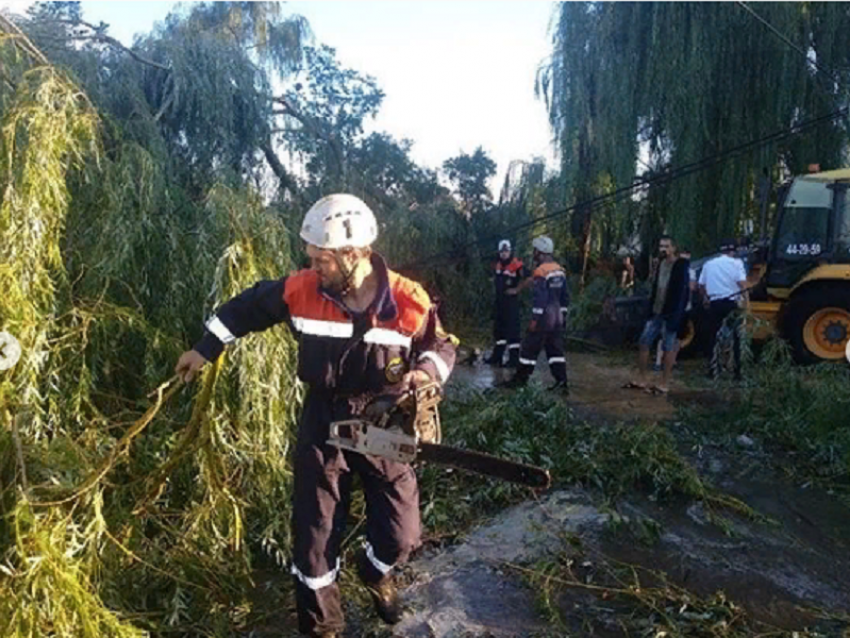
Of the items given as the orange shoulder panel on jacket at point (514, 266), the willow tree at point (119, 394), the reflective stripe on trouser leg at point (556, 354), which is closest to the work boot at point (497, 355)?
the orange shoulder panel on jacket at point (514, 266)

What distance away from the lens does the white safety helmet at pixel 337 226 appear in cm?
281

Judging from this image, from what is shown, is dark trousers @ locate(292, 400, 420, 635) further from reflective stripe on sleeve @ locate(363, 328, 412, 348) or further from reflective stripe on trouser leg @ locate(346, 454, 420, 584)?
reflective stripe on sleeve @ locate(363, 328, 412, 348)

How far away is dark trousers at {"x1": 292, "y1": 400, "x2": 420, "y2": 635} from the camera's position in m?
2.89

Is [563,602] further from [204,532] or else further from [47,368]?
[47,368]

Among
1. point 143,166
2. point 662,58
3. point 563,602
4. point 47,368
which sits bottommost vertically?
point 563,602

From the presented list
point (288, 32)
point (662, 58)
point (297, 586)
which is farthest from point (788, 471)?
point (288, 32)

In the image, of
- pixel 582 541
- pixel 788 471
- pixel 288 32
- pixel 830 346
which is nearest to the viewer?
pixel 582 541

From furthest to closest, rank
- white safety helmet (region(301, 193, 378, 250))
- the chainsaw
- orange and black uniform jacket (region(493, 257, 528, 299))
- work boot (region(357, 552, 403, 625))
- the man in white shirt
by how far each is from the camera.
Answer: orange and black uniform jacket (region(493, 257, 528, 299))
the man in white shirt
work boot (region(357, 552, 403, 625))
white safety helmet (region(301, 193, 378, 250))
the chainsaw

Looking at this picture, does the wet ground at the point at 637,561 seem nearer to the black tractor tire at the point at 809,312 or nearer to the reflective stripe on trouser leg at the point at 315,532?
the reflective stripe on trouser leg at the point at 315,532

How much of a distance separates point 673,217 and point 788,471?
742cm

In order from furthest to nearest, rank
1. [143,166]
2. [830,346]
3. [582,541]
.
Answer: [830,346]
[143,166]
[582,541]

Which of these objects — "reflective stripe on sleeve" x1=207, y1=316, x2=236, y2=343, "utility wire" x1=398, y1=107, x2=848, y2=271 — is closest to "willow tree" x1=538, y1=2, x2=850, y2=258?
"utility wire" x1=398, y1=107, x2=848, y2=271

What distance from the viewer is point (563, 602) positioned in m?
3.28

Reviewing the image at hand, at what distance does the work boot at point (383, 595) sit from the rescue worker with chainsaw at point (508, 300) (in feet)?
18.4
